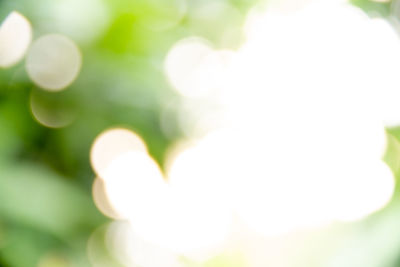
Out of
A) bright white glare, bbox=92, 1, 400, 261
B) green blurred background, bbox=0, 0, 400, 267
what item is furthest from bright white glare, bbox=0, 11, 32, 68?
bright white glare, bbox=92, 1, 400, 261

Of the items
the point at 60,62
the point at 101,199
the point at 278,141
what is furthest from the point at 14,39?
the point at 278,141

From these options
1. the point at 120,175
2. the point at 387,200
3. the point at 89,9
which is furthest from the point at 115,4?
the point at 387,200

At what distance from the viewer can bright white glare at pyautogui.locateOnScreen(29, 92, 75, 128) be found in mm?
408

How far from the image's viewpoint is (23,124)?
40 cm

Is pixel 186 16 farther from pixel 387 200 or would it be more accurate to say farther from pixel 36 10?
pixel 387 200

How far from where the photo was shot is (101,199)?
41 cm

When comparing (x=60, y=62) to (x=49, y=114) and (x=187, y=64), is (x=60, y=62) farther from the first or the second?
(x=187, y=64)

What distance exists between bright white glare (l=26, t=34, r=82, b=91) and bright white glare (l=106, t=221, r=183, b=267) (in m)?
0.12

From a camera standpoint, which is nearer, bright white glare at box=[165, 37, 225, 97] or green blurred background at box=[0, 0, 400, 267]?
green blurred background at box=[0, 0, 400, 267]

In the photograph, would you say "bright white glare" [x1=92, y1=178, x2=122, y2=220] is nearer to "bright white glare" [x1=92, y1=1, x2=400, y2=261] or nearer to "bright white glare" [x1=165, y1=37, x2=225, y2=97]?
"bright white glare" [x1=92, y1=1, x2=400, y2=261]

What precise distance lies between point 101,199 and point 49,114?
8cm

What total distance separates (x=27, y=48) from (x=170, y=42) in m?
0.13

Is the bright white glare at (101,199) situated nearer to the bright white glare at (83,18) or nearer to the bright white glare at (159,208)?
the bright white glare at (159,208)

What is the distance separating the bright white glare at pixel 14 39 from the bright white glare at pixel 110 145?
0.30 ft
